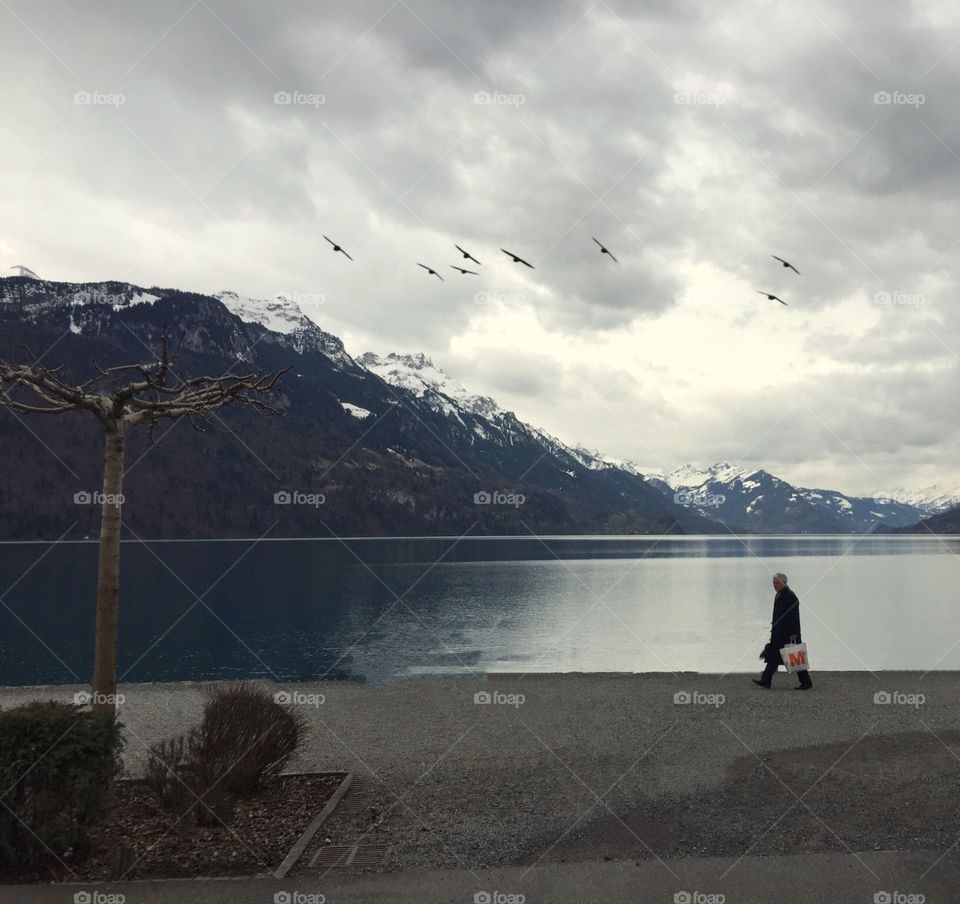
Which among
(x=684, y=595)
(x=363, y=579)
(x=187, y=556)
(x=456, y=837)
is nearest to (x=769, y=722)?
(x=456, y=837)

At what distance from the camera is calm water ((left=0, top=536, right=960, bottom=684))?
44812 mm

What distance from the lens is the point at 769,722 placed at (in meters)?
15.8

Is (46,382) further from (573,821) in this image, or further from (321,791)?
(573,821)

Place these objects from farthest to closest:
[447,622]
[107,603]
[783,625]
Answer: [447,622], [783,625], [107,603]

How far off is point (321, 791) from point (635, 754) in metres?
5.63

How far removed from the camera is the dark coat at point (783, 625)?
1919 centimetres

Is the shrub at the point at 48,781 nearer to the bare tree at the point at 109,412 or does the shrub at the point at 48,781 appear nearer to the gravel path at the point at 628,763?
the bare tree at the point at 109,412
